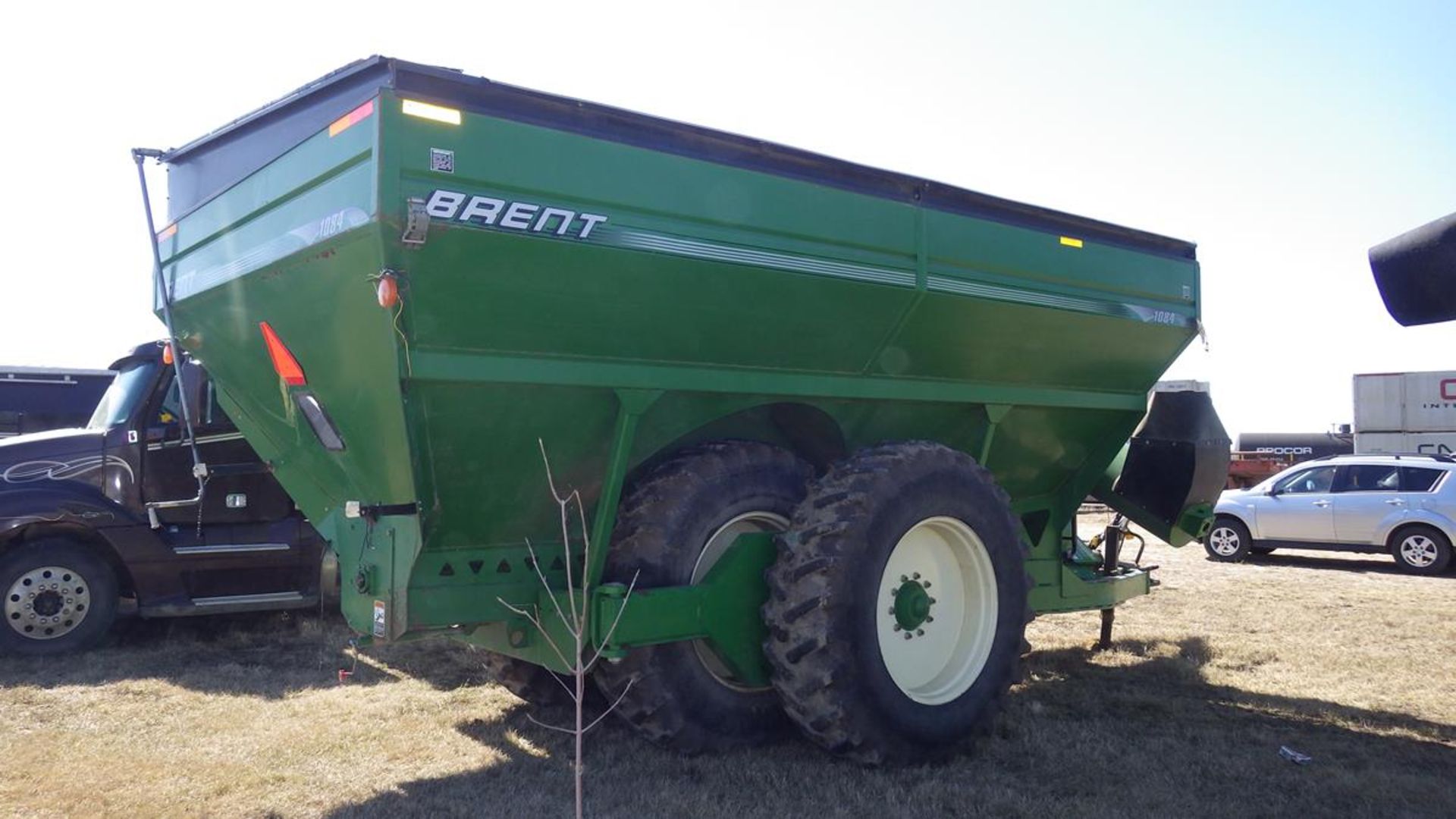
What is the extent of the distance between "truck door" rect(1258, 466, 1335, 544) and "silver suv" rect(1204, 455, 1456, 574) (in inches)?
0.4

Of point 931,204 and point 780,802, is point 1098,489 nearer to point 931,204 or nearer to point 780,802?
point 931,204

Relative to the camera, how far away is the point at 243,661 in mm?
7777

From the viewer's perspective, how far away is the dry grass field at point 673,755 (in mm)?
4621

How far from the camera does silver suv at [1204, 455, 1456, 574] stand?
14211mm

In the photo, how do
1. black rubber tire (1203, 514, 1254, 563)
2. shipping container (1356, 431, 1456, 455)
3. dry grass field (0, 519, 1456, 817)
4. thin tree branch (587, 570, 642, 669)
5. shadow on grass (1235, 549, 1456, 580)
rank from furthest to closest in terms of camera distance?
shipping container (1356, 431, 1456, 455) → black rubber tire (1203, 514, 1254, 563) → shadow on grass (1235, 549, 1456, 580) → dry grass field (0, 519, 1456, 817) → thin tree branch (587, 570, 642, 669)

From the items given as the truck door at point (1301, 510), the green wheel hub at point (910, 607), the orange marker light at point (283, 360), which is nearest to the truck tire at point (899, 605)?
the green wheel hub at point (910, 607)

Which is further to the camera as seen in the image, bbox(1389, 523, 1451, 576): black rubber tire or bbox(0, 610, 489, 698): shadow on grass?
bbox(1389, 523, 1451, 576): black rubber tire

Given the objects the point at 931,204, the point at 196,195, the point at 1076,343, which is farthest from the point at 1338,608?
the point at 196,195

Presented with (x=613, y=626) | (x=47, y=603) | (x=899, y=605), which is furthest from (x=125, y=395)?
(x=899, y=605)

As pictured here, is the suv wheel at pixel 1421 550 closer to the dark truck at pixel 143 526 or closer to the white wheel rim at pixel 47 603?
the dark truck at pixel 143 526

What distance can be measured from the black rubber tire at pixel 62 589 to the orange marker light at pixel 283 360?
4.17 m

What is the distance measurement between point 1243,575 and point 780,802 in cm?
1101

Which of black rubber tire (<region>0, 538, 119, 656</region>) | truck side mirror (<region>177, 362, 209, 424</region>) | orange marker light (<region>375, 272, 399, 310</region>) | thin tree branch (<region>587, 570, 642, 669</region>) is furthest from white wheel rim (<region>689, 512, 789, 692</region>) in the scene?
black rubber tire (<region>0, 538, 119, 656</region>)

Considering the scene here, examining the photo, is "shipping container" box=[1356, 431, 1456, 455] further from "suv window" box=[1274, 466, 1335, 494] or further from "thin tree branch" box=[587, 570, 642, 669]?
"thin tree branch" box=[587, 570, 642, 669]
